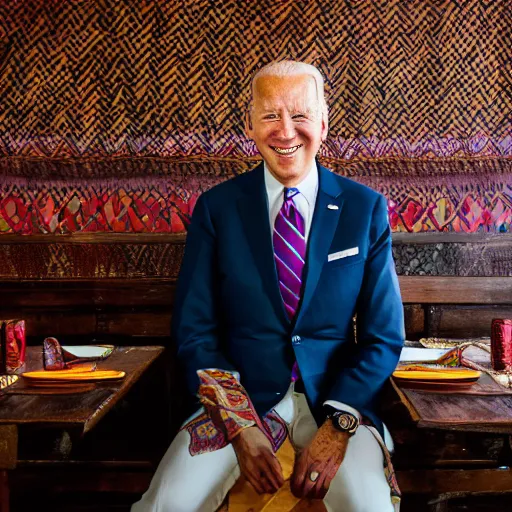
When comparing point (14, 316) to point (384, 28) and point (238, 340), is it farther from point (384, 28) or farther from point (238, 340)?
point (384, 28)

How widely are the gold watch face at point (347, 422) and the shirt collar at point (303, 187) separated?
622 millimetres

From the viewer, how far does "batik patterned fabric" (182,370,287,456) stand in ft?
4.65

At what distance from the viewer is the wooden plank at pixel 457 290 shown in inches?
99.8

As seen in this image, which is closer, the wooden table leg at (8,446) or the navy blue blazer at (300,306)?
the wooden table leg at (8,446)

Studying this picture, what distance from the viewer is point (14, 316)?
2.57 meters

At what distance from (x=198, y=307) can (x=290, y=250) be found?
0.31 meters

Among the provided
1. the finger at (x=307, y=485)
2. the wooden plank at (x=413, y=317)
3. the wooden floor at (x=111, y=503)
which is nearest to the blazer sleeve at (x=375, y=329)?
the finger at (x=307, y=485)

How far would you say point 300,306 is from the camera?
1.58 metres

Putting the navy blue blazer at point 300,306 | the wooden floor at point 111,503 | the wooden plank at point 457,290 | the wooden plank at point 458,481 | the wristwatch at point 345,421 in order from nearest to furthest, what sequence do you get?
the wristwatch at point 345,421 < the navy blue blazer at point 300,306 < the wooden plank at point 458,481 < the wooden floor at point 111,503 < the wooden plank at point 457,290

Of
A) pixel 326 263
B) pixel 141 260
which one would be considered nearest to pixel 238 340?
pixel 326 263

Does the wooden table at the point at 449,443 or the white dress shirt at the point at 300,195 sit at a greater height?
the white dress shirt at the point at 300,195

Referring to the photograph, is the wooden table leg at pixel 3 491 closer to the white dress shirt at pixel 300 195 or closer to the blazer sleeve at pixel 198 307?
the blazer sleeve at pixel 198 307

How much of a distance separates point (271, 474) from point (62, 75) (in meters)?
2.03

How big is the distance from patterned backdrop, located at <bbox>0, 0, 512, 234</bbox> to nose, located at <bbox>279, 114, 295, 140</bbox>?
975 mm
